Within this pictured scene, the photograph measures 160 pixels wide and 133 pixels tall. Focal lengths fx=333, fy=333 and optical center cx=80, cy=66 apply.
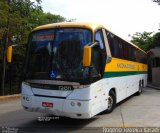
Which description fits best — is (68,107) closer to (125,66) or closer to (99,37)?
(99,37)

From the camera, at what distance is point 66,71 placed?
9.93m

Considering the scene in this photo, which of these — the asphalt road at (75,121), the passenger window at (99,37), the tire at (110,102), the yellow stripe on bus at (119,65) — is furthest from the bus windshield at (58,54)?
the tire at (110,102)

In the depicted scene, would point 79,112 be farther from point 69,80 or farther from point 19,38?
point 19,38

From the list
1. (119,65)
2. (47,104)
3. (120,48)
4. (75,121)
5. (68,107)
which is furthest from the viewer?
(120,48)

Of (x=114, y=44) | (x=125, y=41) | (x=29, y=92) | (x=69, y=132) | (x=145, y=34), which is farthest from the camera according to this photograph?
(x=145, y=34)

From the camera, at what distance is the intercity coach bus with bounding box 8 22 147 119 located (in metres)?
9.78

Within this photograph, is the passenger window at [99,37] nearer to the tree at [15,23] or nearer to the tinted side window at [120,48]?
the tinted side window at [120,48]

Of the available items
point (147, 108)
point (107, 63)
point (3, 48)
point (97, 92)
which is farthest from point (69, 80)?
point (3, 48)

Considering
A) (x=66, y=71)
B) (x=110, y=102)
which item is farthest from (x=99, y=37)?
(x=110, y=102)

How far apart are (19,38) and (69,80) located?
1545cm

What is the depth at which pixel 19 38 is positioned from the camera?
24.5 m

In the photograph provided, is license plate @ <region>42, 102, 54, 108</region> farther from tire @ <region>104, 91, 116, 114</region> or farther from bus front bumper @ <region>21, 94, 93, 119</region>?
tire @ <region>104, 91, 116, 114</region>

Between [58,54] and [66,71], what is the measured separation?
0.62 m

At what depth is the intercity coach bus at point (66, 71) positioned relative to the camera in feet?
32.1
